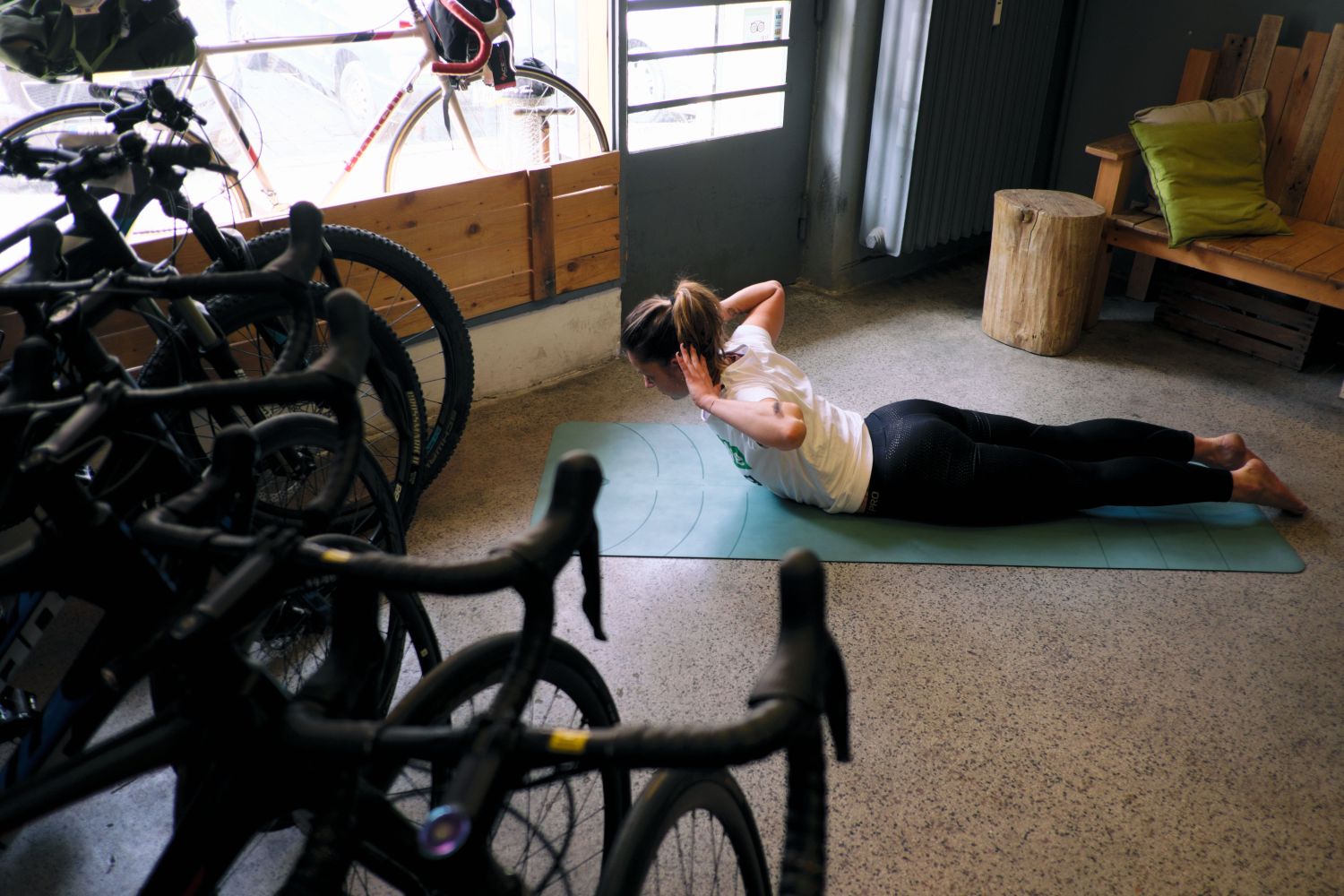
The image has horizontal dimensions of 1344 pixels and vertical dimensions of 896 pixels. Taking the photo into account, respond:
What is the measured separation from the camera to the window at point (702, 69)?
3.23m

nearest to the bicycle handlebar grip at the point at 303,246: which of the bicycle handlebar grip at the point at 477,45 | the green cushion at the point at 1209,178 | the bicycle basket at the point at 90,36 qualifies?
the bicycle basket at the point at 90,36

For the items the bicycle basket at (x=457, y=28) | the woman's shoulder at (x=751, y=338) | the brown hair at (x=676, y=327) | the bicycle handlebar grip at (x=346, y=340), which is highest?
the bicycle basket at (x=457, y=28)

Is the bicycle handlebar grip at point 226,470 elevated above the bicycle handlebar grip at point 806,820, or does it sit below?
above

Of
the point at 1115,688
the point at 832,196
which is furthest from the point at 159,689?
the point at 832,196

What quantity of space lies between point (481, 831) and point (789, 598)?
0.30 metres

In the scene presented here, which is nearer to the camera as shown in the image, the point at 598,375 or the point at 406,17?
the point at 406,17

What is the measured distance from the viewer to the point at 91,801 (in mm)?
1745

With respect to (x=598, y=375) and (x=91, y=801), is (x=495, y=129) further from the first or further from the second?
(x=91, y=801)

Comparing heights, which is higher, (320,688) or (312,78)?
(312,78)

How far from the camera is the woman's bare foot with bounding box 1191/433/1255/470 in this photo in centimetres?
260

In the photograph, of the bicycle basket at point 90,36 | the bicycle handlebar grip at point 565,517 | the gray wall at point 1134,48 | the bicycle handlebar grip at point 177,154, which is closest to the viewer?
the bicycle handlebar grip at point 565,517

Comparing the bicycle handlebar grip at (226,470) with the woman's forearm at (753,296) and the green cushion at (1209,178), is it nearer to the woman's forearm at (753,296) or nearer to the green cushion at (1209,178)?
the woman's forearm at (753,296)

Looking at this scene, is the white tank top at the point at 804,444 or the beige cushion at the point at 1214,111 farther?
the beige cushion at the point at 1214,111

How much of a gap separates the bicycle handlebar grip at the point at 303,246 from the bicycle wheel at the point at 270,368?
1.33 ft
